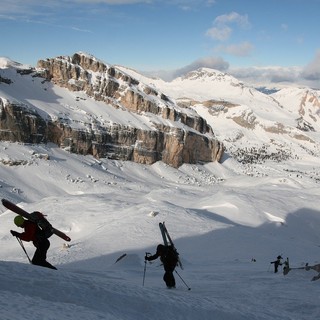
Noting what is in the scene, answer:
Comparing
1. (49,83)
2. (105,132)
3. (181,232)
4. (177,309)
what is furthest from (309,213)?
(49,83)

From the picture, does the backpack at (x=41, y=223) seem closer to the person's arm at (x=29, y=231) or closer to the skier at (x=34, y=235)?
the skier at (x=34, y=235)

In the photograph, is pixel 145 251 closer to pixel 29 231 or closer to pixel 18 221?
pixel 29 231

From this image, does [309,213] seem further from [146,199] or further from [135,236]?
[135,236]

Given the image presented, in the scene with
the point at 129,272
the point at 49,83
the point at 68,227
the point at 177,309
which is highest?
the point at 49,83

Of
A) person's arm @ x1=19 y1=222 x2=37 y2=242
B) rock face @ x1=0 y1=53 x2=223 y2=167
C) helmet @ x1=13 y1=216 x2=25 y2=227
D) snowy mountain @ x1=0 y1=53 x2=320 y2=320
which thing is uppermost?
rock face @ x1=0 y1=53 x2=223 y2=167

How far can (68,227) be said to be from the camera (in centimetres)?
3731

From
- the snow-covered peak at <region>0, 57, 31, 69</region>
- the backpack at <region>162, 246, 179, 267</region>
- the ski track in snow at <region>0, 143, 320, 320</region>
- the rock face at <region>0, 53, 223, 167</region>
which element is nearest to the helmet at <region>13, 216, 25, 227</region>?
the ski track in snow at <region>0, 143, 320, 320</region>

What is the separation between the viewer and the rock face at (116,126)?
10694 centimetres

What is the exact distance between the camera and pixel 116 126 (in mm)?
118500

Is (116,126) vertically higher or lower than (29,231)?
higher

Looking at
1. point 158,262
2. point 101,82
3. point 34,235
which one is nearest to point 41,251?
point 34,235

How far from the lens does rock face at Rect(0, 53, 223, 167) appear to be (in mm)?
106938

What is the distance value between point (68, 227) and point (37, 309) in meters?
30.3

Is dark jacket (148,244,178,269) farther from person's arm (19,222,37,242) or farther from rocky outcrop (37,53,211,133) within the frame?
rocky outcrop (37,53,211,133)
